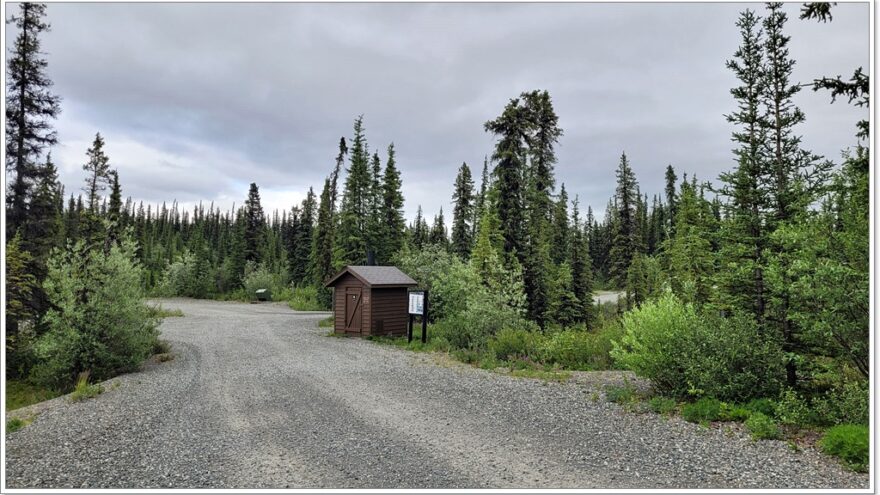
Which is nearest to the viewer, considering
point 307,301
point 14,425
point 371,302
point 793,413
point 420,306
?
point 793,413

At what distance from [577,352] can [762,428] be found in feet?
23.5

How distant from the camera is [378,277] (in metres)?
21.2

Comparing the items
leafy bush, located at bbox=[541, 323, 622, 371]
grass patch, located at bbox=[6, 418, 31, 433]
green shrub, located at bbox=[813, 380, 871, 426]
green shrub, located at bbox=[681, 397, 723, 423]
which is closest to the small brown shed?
leafy bush, located at bbox=[541, 323, 622, 371]

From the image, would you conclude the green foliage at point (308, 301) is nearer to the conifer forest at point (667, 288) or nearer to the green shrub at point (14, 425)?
the conifer forest at point (667, 288)

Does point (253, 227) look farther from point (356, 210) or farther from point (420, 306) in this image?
point (420, 306)

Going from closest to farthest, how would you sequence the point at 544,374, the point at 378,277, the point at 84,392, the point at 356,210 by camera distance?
the point at 84,392 < the point at 544,374 < the point at 378,277 < the point at 356,210

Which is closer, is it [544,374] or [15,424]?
[15,424]

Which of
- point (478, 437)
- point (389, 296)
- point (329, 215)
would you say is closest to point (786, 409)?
point (478, 437)

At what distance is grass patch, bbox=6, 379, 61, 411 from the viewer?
40.5 ft

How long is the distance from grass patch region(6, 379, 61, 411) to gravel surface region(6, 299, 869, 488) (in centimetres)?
221

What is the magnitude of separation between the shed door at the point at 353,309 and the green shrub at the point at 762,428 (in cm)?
1598

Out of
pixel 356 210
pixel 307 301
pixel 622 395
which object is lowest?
pixel 622 395

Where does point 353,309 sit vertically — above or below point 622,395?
above

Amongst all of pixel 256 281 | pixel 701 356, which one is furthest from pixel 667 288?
pixel 256 281
